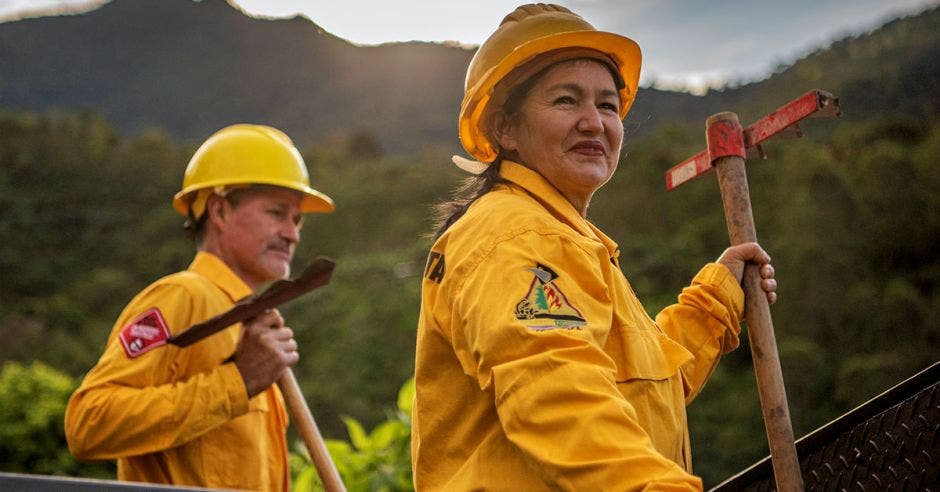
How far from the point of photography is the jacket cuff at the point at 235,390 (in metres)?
2.90

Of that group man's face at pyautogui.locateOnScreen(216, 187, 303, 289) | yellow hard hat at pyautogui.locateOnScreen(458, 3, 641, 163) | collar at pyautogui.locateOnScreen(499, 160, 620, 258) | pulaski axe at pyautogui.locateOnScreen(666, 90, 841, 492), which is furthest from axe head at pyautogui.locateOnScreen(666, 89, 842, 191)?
man's face at pyautogui.locateOnScreen(216, 187, 303, 289)

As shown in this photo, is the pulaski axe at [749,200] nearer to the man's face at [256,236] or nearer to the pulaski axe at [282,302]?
the pulaski axe at [282,302]

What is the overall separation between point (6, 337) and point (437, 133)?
9.09 meters

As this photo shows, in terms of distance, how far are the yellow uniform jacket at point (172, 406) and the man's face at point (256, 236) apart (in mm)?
269

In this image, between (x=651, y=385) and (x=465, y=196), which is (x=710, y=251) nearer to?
(x=465, y=196)

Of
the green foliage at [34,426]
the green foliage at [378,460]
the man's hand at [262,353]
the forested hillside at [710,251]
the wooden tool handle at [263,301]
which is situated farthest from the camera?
the green foliage at [34,426]

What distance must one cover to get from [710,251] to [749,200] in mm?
8264

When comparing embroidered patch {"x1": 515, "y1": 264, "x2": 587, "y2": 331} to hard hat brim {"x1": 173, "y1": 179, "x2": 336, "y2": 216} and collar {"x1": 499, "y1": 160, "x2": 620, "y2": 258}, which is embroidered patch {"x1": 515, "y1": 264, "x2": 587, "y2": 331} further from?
hard hat brim {"x1": 173, "y1": 179, "x2": 336, "y2": 216}

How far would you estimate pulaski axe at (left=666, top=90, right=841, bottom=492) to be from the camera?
232 cm

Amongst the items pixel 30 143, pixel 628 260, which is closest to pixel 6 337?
pixel 30 143

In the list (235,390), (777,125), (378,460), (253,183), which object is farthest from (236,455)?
(777,125)

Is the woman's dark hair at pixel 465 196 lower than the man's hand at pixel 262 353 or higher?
higher

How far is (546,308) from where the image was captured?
5.33 ft

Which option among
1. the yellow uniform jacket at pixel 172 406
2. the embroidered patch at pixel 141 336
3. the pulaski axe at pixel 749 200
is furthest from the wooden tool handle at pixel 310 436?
the pulaski axe at pixel 749 200
